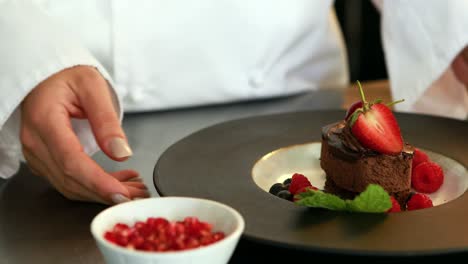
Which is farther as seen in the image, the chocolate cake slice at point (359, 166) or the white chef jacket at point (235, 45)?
the white chef jacket at point (235, 45)

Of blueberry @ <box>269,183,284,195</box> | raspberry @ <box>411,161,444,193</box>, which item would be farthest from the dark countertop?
raspberry @ <box>411,161,444,193</box>

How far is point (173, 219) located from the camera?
56 cm

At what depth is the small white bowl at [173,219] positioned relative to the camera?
1.59 ft

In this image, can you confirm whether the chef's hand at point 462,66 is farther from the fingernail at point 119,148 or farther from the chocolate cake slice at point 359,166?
the fingernail at point 119,148

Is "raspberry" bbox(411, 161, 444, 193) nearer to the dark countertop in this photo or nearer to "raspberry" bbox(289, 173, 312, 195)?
"raspberry" bbox(289, 173, 312, 195)

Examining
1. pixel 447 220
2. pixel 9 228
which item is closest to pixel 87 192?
pixel 9 228

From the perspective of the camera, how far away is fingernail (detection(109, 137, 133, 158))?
702 millimetres

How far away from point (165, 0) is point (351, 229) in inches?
22.2

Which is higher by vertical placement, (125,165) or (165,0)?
(165,0)

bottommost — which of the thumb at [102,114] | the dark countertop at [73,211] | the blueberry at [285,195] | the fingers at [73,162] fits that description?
the dark countertop at [73,211]

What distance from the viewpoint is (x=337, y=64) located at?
1.26 metres

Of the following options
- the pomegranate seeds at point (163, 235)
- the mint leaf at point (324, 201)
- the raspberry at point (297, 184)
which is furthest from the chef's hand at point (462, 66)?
the pomegranate seeds at point (163, 235)

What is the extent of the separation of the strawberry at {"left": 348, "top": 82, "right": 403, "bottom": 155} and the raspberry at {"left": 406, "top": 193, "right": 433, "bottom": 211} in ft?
0.17

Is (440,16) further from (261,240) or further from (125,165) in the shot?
(261,240)
